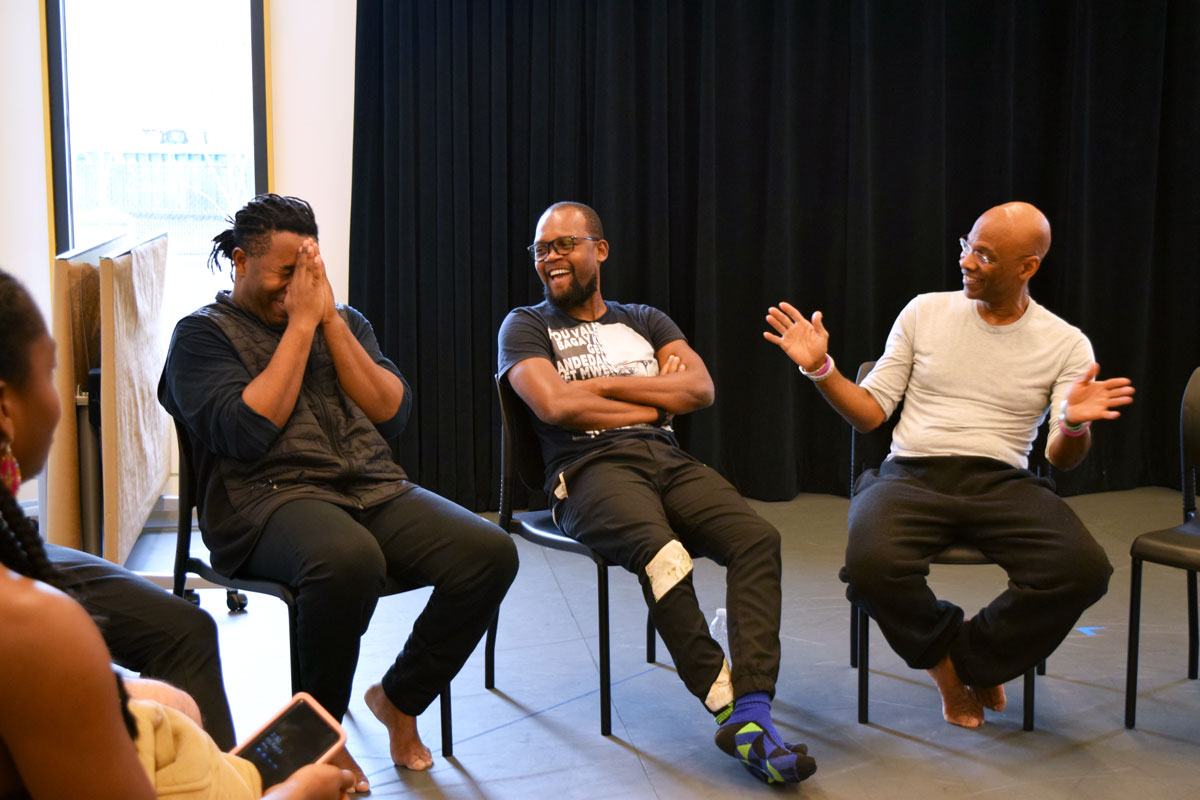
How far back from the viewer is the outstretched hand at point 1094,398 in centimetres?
238

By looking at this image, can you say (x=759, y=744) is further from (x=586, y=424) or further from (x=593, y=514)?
(x=586, y=424)

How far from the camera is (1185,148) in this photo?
4.64 metres

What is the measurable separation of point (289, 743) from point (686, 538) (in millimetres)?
1353

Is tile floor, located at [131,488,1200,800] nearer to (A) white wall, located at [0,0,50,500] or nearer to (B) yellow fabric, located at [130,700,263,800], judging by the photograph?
(B) yellow fabric, located at [130,700,263,800]

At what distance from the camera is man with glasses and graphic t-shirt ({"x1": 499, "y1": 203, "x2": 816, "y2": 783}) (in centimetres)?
224

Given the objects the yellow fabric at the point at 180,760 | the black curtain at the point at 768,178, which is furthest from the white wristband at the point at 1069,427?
the black curtain at the point at 768,178

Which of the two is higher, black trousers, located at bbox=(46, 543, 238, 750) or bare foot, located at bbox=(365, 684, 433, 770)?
black trousers, located at bbox=(46, 543, 238, 750)

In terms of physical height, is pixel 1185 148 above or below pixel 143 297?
above

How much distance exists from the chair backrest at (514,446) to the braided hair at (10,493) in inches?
67.6

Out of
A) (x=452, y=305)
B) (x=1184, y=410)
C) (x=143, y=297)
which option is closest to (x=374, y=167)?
(x=452, y=305)

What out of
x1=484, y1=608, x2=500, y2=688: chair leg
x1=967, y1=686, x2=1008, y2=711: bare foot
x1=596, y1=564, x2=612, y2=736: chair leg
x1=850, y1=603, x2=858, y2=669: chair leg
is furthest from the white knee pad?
x1=967, y1=686, x2=1008, y2=711: bare foot

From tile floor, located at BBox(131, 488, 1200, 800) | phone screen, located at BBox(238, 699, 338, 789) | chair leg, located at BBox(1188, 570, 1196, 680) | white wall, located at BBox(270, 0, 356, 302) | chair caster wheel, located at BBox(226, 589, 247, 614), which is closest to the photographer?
phone screen, located at BBox(238, 699, 338, 789)

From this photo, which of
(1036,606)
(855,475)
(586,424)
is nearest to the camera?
(1036,606)

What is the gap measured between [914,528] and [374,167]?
264cm
